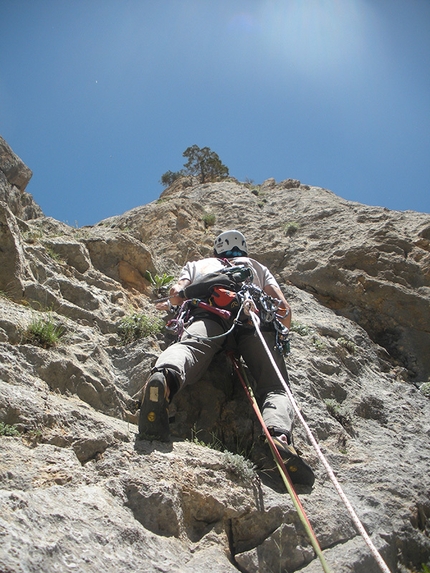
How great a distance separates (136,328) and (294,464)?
2.61 meters

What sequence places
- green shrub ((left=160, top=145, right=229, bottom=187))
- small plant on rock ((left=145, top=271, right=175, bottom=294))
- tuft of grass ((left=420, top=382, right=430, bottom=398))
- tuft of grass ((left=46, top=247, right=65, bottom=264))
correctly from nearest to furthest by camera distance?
1. tuft of grass ((left=46, top=247, right=65, bottom=264))
2. tuft of grass ((left=420, top=382, right=430, bottom=398))
3. small plant on rock ((left=145, top=271, right=175, bottom=294))
4. green shrub ((left=160, top=145, right=229, bottom=187))

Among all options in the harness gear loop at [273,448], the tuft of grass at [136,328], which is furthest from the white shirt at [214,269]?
the harness gear loop at [273,448]

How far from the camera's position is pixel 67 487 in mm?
2631

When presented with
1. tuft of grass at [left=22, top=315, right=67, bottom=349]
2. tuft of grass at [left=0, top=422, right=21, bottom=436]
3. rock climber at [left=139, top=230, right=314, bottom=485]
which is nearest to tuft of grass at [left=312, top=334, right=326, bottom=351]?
rock climber at [left=139, top=230, right=314, bottom=485]

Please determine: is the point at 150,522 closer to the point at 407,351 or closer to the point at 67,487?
the point at 67,487

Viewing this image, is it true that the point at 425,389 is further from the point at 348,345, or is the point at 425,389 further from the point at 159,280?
the point at 159,280

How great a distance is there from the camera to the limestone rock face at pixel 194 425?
253 cm

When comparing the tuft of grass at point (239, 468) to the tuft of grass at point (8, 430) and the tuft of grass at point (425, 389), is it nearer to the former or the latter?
the tuft of grass at point (8, 430)

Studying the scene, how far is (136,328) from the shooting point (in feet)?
17.6

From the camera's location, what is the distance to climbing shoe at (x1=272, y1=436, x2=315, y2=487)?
136 inches

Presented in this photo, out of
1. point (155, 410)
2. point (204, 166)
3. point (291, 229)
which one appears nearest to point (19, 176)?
point (291, 229)

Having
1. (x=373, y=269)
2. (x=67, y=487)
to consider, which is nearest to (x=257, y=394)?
(x=67, y=487)

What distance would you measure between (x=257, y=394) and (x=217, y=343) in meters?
0.66

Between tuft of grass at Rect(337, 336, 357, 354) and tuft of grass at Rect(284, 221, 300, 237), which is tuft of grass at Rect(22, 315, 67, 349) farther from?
tuft of grass at Rect(284, 221, 300, 237)
